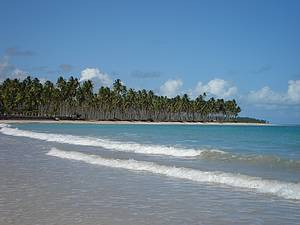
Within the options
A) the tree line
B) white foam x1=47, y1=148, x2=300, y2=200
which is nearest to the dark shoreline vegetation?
the tree line

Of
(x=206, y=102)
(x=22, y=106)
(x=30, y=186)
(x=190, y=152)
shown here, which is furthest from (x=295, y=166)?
(x=206, y=102)

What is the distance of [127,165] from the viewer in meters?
18.4

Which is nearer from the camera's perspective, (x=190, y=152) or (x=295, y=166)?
(x=295, y=166)

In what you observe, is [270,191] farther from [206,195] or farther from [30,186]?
[30,186]

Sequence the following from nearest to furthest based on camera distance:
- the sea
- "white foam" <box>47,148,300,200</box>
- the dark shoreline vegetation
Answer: the sea
"white foam" <box>47,148,300,200</box>
the dark shoreline vegetation

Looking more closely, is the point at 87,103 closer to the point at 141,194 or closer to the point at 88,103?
the point at 88,103

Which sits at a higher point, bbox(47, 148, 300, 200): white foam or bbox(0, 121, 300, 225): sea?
bbox(47, 148, 300, 200): white foam

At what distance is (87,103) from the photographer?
139750 millimetres

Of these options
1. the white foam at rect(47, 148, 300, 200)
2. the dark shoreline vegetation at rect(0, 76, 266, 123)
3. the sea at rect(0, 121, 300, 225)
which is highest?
the dark shoreline vegetation at rect(0, 76, 266, 123)

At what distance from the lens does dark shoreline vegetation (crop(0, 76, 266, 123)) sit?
123213mm

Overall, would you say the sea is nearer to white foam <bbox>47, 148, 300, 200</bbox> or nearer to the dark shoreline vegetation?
white foam <bbox>47, 148, 300, 200</bbox>

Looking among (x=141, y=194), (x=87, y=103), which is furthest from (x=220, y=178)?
(x=87, y=103)

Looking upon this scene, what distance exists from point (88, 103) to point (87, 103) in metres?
0.38

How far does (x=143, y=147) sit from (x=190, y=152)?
153 inches
